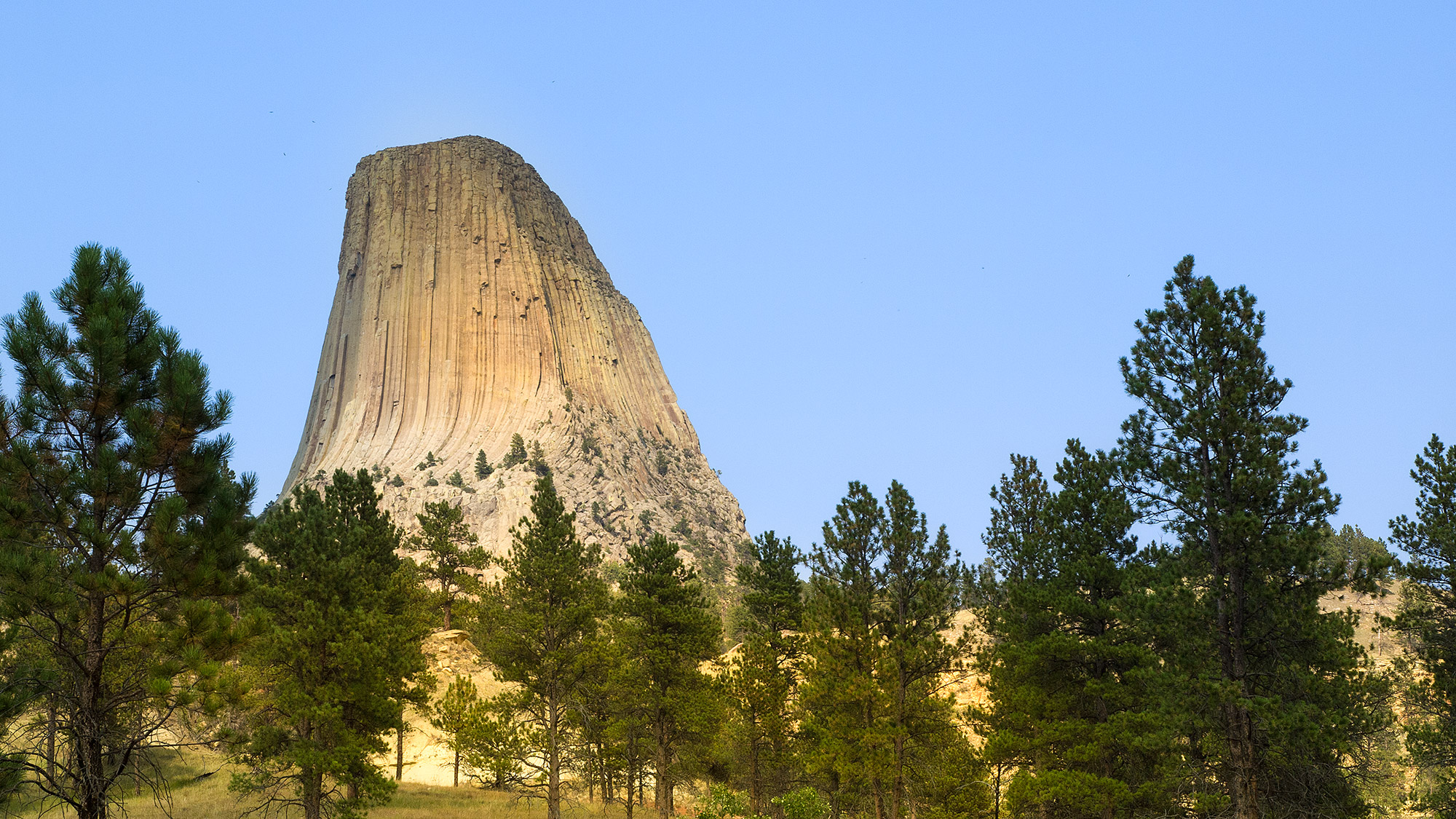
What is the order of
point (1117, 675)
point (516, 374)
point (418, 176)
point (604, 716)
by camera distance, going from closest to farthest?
1. point (1117, 675)
2. point (604, 716)
3. point (516, 374)
4. point (418, 176)

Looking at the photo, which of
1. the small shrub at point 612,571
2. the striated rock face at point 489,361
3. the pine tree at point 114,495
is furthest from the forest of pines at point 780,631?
the striated rock face at point 489,361

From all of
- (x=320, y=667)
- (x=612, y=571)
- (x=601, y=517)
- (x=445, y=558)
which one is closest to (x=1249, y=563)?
(x=320, y=667)

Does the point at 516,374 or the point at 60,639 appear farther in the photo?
the point at 516,374

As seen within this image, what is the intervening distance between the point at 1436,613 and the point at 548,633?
2114 centimetres

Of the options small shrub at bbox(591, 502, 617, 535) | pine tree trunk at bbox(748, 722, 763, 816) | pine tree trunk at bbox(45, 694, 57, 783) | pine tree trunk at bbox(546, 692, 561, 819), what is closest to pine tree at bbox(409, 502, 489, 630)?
pine tree trunk at bbox(546, 692, 561, 819)

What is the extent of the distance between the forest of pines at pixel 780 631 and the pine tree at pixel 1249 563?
0.07m

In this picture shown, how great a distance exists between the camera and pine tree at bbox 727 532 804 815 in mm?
30594

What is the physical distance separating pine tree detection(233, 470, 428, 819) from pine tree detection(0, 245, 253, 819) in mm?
7931

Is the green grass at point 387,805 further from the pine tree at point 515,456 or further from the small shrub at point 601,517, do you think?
the pine tree at point 515,456

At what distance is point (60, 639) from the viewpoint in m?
11.9

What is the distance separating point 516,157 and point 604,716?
12558 cm

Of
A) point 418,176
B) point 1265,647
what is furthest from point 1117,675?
point 418,176

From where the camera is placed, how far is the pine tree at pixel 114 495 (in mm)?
12156

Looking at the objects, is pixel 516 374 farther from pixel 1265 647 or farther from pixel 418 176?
pixel 1265 647
